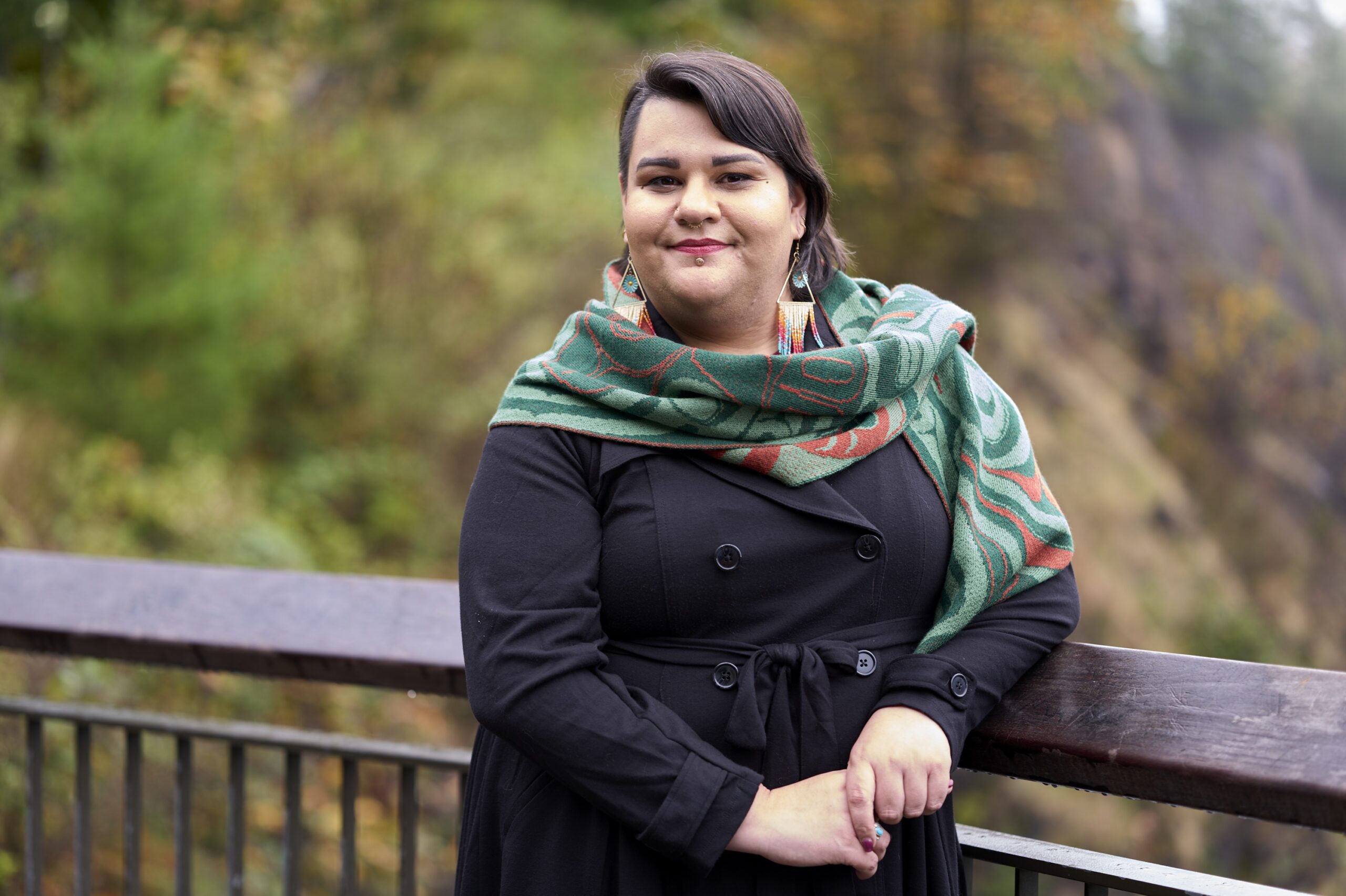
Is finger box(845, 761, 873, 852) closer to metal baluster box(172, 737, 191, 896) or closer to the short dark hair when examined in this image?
the short dark hair

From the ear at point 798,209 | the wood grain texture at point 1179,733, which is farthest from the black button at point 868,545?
the ear at point 798,209

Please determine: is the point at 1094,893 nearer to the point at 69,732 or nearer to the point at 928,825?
the point at 928,825

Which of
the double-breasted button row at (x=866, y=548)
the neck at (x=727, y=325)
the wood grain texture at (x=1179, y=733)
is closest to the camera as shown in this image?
the wood grain texture at (x=1179, y=733)

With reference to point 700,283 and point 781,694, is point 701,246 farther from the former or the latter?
point 781,694

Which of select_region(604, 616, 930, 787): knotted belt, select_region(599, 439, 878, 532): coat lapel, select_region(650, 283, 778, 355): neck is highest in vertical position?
select_region(650, 283, 778, 355): neck

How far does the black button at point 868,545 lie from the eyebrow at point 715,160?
0.51 meters

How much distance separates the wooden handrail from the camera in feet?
3.87

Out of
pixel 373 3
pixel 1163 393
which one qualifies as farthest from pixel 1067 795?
pixel 373 3

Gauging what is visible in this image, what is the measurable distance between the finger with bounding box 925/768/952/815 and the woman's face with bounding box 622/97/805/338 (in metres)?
0.65

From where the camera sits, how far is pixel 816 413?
1.48m

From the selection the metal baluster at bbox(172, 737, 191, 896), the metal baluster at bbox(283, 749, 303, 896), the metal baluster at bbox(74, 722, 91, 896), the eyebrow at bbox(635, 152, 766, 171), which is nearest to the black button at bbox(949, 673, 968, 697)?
the eyebrow at bbox(635, 152, 766, 171)

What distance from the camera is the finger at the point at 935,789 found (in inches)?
53.4

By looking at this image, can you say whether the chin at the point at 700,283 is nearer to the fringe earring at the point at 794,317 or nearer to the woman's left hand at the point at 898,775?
the fringe earring at the point at 794,317

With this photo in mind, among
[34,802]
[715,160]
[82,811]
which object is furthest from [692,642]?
[34,802]
